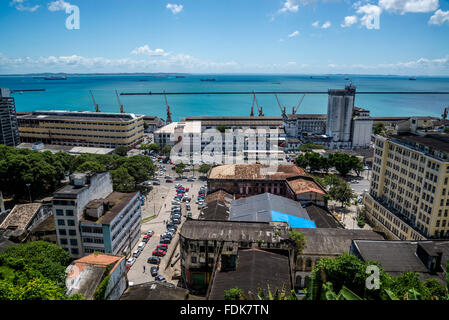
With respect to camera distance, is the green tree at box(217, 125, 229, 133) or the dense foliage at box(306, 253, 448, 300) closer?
the dense foliage at box(306, 253, 448, 300)

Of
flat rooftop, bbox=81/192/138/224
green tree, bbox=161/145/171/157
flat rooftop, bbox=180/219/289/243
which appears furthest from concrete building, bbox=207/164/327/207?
green tree, bbox=161/145/171/157

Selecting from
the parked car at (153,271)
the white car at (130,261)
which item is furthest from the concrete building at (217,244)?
the white car at (130,261)

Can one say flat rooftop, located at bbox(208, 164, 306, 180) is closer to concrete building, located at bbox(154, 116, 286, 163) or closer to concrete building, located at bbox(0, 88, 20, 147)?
concrete building, located at bbox(154, 116, 286, 163)

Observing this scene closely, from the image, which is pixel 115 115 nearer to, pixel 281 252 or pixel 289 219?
pixel 289 219

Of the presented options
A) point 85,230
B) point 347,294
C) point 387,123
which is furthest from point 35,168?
point 387,123

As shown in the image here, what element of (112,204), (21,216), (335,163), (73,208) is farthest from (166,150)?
(73,208)

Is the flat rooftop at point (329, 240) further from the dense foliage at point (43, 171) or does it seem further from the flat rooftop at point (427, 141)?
the dense foliage at point (43, 171)

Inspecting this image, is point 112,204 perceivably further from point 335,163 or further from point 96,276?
point 335,163
